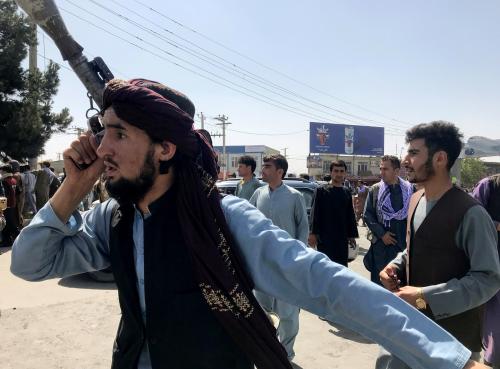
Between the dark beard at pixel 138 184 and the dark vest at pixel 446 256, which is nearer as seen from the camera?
the dark beard at pixel 138 184

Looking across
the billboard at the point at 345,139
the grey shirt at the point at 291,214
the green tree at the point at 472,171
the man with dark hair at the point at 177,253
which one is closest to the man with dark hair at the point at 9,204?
the grey shirt at the point at 291,214

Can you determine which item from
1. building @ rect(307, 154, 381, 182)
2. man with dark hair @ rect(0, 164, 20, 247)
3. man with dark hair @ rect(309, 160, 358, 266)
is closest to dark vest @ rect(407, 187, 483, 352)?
man with dark hair @ rect(309, 160, 358, 266)

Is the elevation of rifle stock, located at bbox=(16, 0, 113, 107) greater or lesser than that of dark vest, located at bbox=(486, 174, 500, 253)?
greater

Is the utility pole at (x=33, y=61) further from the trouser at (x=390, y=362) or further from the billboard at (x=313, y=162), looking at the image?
the billboard at (x=313, y=162)

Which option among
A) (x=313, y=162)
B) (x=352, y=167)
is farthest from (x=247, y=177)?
(x=352, y=167)

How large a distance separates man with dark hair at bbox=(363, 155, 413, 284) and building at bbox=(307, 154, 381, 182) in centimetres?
4477

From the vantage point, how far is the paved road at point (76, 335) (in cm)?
413

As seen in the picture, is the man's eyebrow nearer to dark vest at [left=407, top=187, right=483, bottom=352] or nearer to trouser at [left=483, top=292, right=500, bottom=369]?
dark vest at [left=407, top=187, right=483, bottom=352]

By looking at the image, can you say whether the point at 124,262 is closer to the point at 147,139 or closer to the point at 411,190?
the point at 147,139

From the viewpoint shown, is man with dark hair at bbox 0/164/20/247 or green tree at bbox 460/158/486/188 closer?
man with dark hair at bbox 0/164/20/247

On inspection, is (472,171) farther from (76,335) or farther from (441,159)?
(441,159)

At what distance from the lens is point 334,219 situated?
19.4 ft

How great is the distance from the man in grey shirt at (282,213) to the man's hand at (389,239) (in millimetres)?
956

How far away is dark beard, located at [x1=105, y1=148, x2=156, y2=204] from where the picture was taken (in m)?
1.47
